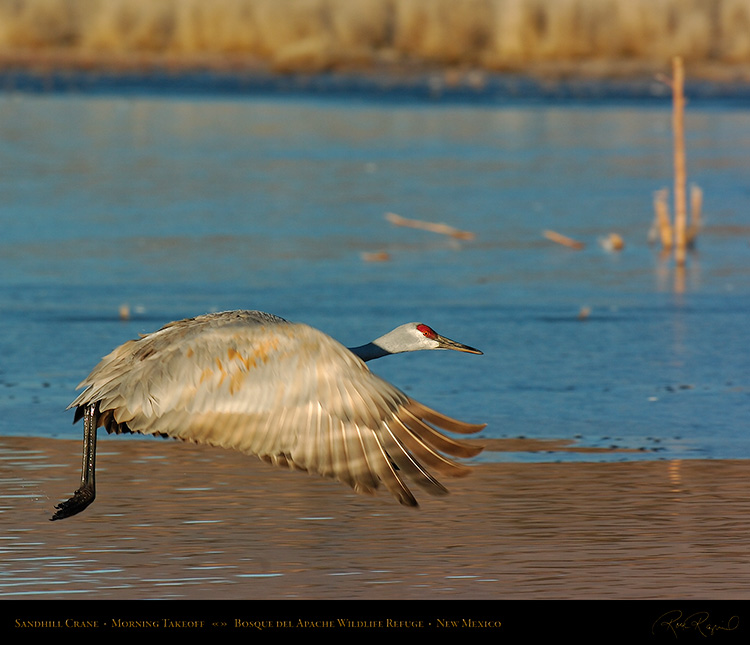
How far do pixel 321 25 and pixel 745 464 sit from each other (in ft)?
98.1

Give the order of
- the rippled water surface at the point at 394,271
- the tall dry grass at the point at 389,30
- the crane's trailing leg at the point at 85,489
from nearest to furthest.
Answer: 1. the crane's trailing leg at the point at 85,489
2. the rippled water surface at the point at 394,271
3. the tall dry grass at the point at 389,30

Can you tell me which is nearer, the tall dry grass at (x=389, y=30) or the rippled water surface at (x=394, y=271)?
the rippled water surface at (x=394, y=271)

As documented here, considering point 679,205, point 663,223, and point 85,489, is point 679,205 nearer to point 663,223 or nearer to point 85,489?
point 663,223

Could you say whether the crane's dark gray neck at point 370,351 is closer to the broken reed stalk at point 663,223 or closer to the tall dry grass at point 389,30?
the broken reed stalk at point 663,223

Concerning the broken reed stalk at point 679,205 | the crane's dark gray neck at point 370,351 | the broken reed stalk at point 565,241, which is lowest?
the broken reed stalk at point 565,241

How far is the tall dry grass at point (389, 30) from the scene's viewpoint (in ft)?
117

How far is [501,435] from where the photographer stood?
905cm

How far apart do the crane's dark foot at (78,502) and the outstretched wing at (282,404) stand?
0.63 m

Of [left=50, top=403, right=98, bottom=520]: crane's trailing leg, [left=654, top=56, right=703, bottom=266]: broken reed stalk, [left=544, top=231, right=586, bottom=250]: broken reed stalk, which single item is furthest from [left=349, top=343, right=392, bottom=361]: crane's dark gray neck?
[left=544, top=231, right=586, bottom=250]: broken reed stalk

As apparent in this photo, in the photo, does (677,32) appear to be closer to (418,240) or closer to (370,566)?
(418,240)

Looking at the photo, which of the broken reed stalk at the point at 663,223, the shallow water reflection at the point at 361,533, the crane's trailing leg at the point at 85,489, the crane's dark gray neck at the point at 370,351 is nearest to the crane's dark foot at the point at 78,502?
the crane's trailing leg at the point at 85,489

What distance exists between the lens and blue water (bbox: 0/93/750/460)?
10.1 metres

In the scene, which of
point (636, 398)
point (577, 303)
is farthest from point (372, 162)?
point (636, 398)

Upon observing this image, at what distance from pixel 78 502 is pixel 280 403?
131 centimetres
